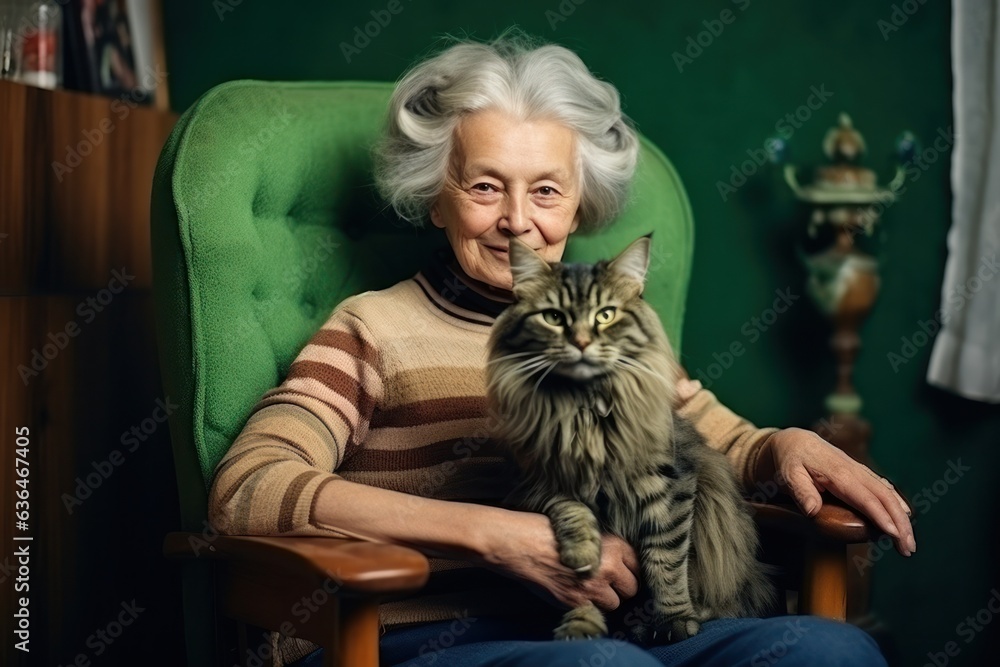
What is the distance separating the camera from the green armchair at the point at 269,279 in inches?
58.8

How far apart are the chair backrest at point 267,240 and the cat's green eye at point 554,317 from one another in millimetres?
622

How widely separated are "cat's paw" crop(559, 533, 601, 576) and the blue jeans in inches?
4.1

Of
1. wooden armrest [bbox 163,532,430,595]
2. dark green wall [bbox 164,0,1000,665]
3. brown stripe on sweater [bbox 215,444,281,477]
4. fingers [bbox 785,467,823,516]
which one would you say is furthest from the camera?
dark green wall [bbox 164,0,1000,665]

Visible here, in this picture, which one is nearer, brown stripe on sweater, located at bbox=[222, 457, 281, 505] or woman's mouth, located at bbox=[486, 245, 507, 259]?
brown stripe on sweater, located at bbox=[222, 457, 281, 505]

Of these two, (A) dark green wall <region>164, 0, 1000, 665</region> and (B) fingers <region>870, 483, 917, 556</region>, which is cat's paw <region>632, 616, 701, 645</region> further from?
(A) dark green wall <region>164, 0, 1000, 665</region>

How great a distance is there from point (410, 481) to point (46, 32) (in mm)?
1390

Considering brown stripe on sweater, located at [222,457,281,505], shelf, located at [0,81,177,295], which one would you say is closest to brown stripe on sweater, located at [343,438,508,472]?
brown stripe on sweater, located at [222,457,281,505]

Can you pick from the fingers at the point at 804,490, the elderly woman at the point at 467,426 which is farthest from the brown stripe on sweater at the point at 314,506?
the fingers at the point at 804,490

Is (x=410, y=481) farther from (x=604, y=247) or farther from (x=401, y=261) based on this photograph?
(x=604, y=247)

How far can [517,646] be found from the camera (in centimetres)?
142

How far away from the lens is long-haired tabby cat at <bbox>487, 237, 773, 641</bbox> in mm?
1454

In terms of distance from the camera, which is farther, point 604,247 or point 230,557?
point 604,247

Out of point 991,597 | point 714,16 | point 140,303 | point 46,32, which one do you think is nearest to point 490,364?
point 140,303

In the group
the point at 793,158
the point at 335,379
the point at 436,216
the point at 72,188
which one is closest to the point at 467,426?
the point at 335,379
